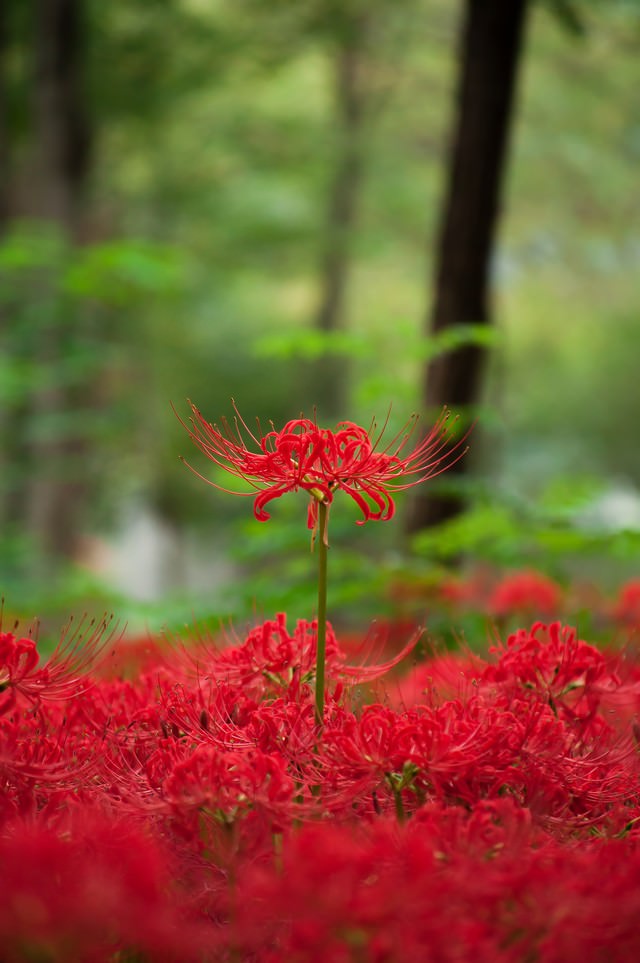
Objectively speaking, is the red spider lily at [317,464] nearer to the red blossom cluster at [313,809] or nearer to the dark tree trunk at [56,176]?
the red blossom cluster at [313,809]

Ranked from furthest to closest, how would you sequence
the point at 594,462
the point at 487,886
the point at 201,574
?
the point at 201,574, the point at 594,462, the point at 487,886

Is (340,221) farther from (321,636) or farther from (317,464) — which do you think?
(321,636)

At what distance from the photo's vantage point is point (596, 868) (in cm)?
110

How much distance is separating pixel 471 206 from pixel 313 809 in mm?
4024

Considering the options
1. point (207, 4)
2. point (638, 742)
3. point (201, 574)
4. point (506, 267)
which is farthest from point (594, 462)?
point (638, 742)

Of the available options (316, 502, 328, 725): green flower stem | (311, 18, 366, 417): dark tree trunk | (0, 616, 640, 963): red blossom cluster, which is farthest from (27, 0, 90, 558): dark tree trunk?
(316, 502, 328, 725): green flower stem

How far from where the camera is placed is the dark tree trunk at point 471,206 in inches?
182

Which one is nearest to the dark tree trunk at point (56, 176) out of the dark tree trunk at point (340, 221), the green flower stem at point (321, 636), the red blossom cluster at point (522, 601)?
the dark tree trunk at point (340, 221)

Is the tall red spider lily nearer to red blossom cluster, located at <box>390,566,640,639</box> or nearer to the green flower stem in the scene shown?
the green flower stem

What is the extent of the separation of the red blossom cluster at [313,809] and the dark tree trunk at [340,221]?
10.8 m

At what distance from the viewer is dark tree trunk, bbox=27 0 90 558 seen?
8.38 meters

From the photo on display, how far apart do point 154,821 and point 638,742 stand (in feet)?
2.47

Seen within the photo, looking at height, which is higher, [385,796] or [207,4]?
[207,4]

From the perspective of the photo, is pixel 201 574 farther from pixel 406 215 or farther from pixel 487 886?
pixel 487 886
